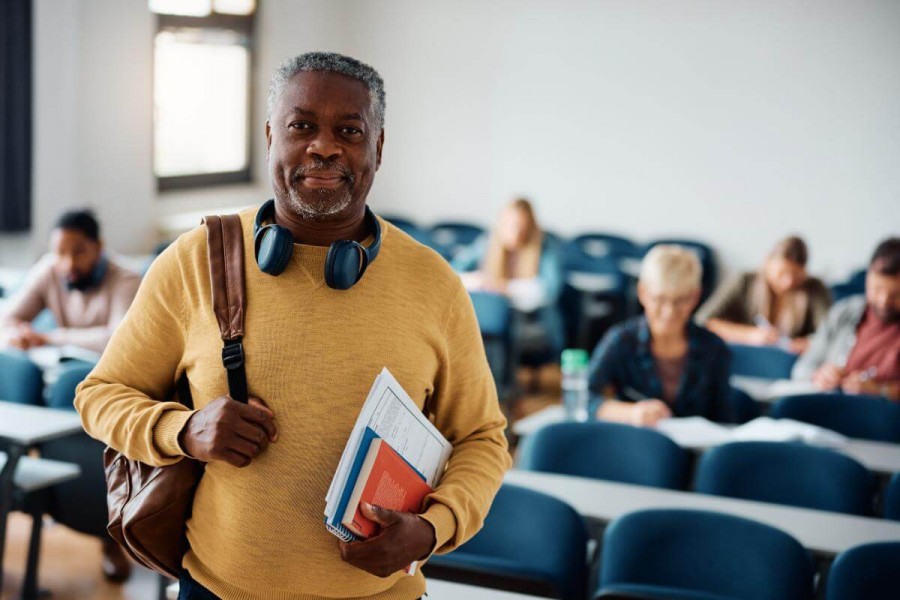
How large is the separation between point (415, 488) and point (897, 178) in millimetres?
7102

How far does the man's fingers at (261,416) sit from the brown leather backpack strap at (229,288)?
0.04 m

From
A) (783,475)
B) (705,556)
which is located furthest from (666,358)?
(705,556)

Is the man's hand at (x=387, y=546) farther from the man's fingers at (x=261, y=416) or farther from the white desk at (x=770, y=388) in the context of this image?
the white desk at (x=770, y=388)

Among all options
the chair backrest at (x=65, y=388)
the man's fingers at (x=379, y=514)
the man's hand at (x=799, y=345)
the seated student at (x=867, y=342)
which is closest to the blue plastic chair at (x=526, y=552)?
the man's fingers at (x=379, y=514)

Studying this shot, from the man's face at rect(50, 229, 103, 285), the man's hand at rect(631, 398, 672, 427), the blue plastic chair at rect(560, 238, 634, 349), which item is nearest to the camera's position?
the man's hand at rect(631, 398, 672, 427)

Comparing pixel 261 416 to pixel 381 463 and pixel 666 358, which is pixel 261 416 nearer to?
pixel 381 463

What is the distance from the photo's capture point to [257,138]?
852 centimetres

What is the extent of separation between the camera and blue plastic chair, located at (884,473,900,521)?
10.4 ft

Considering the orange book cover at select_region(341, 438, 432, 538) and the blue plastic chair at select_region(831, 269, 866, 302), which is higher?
the orange book cover at select_region(341, 438, 432, 538)

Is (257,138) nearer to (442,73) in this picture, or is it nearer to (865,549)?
(442,73)

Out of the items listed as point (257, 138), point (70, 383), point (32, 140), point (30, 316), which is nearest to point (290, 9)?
point (257, 138)

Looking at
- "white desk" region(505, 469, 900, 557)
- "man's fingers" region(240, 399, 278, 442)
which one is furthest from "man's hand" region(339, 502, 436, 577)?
"white desk" region(505, 469, 900, 557)

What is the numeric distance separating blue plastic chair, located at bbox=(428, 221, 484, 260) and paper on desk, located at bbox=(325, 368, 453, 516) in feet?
23.1

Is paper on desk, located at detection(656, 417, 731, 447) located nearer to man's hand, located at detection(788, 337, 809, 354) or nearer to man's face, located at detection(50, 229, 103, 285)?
man's hand, located at detection(788, 337, 809, 354)
